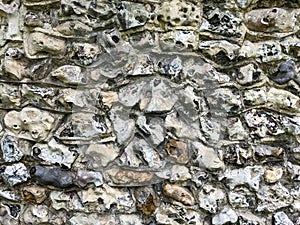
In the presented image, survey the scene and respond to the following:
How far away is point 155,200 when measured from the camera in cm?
195

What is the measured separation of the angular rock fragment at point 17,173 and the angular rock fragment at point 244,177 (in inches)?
36.8

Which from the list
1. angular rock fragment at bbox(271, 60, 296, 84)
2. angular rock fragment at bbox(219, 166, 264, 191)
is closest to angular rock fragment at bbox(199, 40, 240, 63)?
angular rock fragment at bbox(271, 60, 296, 84)

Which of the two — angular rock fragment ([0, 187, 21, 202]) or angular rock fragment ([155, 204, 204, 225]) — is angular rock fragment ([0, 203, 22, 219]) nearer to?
angular rock fragment ([0, 187, 21, 202])

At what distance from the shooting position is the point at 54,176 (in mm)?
1909

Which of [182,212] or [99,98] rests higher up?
[99,98]

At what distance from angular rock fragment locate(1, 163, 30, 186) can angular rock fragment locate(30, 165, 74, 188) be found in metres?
0.04

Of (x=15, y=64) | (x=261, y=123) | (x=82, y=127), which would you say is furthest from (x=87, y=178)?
(x=261, y=123)

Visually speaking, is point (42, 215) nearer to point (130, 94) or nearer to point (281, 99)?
point (130, 94)

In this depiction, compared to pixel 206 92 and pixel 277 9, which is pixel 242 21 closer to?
pixel 277 9

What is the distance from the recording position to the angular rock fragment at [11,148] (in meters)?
1.91

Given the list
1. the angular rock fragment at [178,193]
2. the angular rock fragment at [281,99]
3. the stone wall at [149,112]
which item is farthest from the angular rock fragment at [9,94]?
the angular rock fragment at [281,99]

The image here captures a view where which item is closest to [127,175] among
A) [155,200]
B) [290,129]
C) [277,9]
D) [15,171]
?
[155,200]

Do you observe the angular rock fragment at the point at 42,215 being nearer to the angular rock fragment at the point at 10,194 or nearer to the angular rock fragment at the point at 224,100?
the angular rock fragment at the point at 10,194

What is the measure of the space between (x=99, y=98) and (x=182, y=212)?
2.21ft
